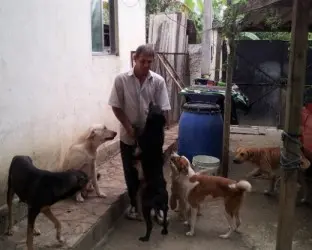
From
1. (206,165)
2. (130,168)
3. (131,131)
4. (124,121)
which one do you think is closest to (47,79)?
(124,121)

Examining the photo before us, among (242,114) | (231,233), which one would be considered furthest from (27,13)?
(242,114)

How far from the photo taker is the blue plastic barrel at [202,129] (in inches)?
220

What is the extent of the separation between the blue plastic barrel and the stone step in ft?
4.19

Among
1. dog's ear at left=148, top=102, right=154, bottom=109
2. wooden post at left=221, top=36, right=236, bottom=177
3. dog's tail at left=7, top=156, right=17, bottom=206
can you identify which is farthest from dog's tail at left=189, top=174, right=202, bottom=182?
dog's tail at left=7, top=156, right=17, bottom=206

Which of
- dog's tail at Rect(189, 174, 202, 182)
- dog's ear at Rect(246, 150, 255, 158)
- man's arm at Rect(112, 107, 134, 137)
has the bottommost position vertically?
dog's ear at Rect(246, 150, 255, 158)

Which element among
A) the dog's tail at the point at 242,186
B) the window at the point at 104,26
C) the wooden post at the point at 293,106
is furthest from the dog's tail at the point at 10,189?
the window at the point at 104,26

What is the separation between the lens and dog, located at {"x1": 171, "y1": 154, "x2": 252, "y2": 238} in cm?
385

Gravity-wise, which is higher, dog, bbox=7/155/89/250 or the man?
the man

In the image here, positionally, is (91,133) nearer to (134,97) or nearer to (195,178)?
(134,97)

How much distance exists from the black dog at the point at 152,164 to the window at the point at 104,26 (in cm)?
232

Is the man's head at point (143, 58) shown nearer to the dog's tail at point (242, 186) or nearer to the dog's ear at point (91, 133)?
the dog's ear at point (91, 133)

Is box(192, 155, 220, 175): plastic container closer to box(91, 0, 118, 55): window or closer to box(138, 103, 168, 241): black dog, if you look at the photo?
box(138, 103, 168, 241): black dog

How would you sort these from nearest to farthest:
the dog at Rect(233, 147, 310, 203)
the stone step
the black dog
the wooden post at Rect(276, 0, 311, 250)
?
the wooden post at Rect(276, 0, 311, 250), the stone step, the black dog, the dog at Rect(233, 147, 310, 203)

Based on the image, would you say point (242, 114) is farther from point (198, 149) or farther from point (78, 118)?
→ point (78, 118)
